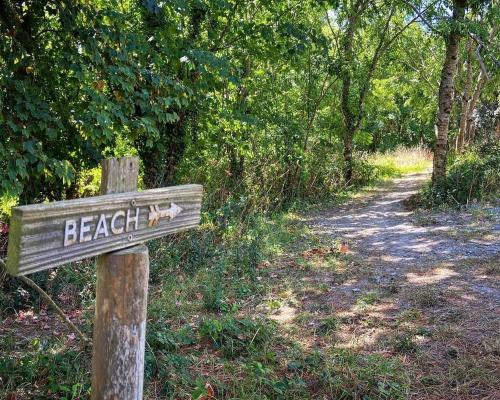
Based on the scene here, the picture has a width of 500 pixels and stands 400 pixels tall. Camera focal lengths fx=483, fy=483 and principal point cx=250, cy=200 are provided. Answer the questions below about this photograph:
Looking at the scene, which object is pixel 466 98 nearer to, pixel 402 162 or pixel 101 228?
pixel 402 162

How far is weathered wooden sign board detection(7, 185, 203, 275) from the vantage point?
4.98ft

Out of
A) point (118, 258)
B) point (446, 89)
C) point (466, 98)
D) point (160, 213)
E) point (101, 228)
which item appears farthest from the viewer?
point (466, 98)

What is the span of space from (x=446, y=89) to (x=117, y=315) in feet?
31.8

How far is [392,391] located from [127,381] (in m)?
1.95

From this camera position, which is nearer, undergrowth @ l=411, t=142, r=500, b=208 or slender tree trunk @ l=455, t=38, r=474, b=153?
undergrowth @ l=411, t=142, r=500, b=208

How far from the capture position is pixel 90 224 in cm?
175

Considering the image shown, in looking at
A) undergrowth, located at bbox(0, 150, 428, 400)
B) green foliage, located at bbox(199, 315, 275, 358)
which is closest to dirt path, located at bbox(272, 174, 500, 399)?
Result: undergrowth, located at bbox(0, 150, 428, 400)

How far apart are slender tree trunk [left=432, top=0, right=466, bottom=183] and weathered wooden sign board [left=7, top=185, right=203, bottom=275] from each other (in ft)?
29.3

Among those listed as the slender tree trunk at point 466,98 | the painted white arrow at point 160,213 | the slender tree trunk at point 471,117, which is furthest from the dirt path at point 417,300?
the slender tree trunk at point 471,117

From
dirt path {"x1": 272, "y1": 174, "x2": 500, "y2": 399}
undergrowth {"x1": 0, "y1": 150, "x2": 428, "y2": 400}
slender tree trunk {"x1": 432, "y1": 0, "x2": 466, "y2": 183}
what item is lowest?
undergrowth {"x1": 0, "y1": 150, "x2": 428, "y2": 400}

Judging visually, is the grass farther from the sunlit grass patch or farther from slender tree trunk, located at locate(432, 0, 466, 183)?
the sunlit grass patch

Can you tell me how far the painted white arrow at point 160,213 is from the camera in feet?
6.74

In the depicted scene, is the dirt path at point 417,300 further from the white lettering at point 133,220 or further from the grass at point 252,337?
the white lettering at point 133,220

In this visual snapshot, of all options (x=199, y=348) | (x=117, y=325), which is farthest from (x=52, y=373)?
(x=117, y=325)
